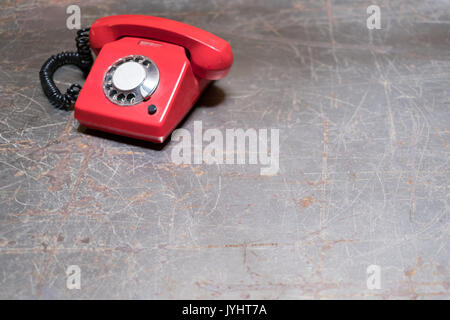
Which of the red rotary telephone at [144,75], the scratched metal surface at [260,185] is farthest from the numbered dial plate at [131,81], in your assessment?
the scratched metal surface at [260,185]

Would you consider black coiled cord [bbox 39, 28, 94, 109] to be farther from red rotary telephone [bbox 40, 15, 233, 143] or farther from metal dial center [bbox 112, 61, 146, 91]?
metal dial center [bbox 112, 61, 146, 91]

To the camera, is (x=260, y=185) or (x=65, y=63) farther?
(x=65, y=63)

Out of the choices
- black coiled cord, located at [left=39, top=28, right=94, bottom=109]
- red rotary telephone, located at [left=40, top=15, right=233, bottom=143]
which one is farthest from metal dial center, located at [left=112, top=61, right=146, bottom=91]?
black coiled cord, located at [left=39, top=28, right=94, bottom=109]

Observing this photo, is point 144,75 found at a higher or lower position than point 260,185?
higher

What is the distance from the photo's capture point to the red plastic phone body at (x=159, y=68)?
1.28m

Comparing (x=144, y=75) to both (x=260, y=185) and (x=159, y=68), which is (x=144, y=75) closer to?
(x=159, y=68)

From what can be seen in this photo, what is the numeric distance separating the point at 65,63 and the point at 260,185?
0.82m

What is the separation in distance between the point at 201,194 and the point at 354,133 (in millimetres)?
525

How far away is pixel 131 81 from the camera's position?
131cm

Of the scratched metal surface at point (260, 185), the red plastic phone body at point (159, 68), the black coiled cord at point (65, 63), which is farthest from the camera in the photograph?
the black coiled cord at point (65, 63)

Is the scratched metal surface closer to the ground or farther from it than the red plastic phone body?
closer to the ground

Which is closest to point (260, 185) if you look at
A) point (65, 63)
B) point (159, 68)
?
point (159, 68)

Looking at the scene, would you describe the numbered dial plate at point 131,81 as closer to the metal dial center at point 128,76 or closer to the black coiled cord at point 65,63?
the metal dial center at point 128,76

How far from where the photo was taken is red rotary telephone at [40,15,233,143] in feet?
4.21
